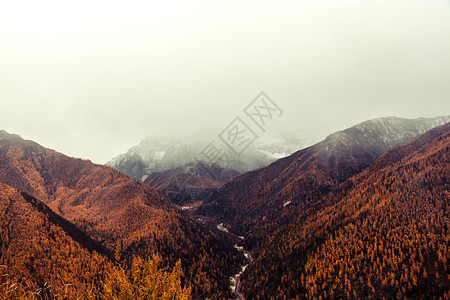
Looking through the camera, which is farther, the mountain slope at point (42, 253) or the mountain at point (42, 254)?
the mountain slope at point (42, 253)

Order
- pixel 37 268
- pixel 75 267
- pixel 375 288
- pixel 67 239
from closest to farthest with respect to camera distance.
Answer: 1. pixel 37 268
2. pixel 75 267
3. pixel 375 288
4. pixel 67 239

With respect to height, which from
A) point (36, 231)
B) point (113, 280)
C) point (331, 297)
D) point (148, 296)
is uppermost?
point (36, 231)

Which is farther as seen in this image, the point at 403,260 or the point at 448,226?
the point at 448,226

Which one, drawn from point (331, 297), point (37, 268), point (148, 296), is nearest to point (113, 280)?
point (148, 296)

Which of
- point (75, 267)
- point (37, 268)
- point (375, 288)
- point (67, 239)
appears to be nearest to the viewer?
point (37, 268)

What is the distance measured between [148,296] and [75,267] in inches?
6628

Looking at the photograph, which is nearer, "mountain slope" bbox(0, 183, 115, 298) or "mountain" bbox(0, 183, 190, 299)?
"mountain" bbox(0, 183, 190, 299)

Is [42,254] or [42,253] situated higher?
[42,253]

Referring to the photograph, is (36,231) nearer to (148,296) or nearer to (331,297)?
(148,296)

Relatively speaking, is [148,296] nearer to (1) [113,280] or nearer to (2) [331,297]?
(1) [113,280]

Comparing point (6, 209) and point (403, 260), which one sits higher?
point (6, 209)

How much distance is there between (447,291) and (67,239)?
272039 millimetres

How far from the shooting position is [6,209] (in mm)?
184375

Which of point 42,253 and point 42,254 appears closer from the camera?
point 42,254
